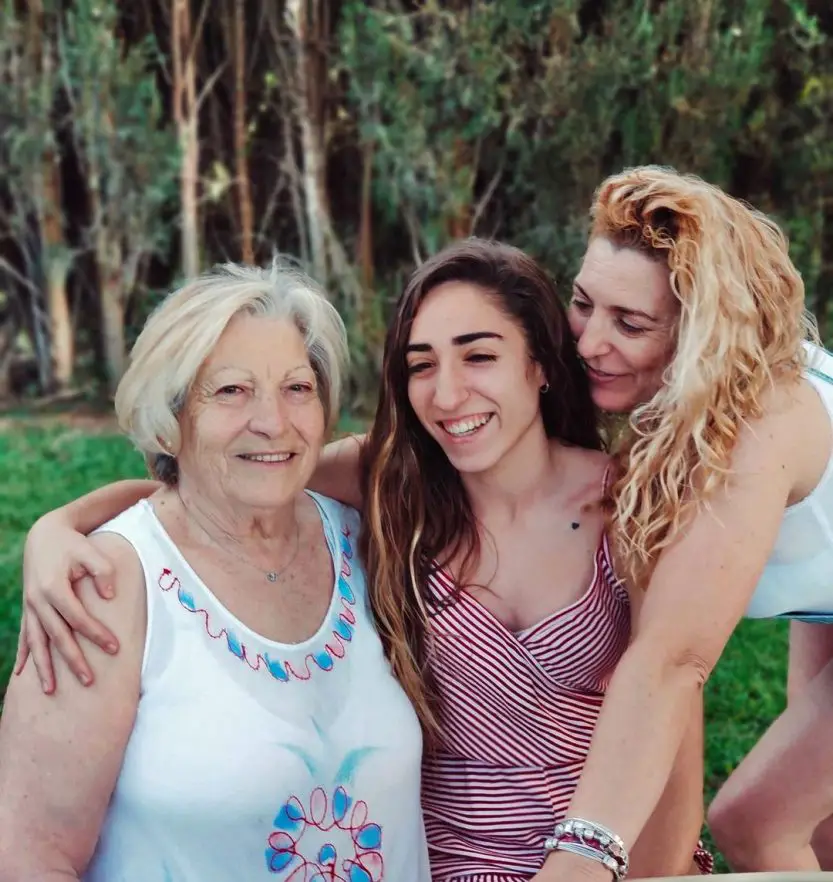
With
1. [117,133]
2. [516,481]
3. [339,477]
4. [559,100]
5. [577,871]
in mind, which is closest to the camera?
[577,871]

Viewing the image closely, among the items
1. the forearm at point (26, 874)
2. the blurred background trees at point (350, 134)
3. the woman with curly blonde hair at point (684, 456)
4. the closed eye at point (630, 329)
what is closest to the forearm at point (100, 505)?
the woman with curly blonde hair at point (684, 456)

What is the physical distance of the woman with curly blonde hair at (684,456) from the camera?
157 centimetres

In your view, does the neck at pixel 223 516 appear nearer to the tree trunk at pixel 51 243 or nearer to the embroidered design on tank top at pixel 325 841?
the embroidered design on tank top at pixel 325 841

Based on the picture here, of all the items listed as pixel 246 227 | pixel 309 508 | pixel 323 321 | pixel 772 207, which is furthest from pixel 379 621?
pixel 772 207

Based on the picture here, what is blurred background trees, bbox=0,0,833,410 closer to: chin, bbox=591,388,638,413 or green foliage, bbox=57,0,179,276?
green foliage, bbox=57,0,179,276

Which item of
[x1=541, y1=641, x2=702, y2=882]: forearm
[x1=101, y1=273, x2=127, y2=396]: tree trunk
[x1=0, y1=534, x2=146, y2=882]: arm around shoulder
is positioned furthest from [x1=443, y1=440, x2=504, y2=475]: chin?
[x1=101, y1=273, x2=127, y2=396]: tree trunk

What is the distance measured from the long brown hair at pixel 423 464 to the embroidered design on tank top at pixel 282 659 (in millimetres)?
64

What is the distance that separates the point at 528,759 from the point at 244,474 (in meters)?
0.72

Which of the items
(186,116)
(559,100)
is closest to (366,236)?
(186,116)

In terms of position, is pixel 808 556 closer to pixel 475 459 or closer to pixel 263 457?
pixel 475 459

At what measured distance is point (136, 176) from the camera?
5.41 meters

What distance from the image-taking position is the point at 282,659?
173 centimetres

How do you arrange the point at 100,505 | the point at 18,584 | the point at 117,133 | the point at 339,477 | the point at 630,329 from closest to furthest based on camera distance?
the point at 630,329 → the point at 100,505 → the point at 339,477 → the point at 18,584 → the point at 117,133

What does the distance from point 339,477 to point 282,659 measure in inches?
19.5
